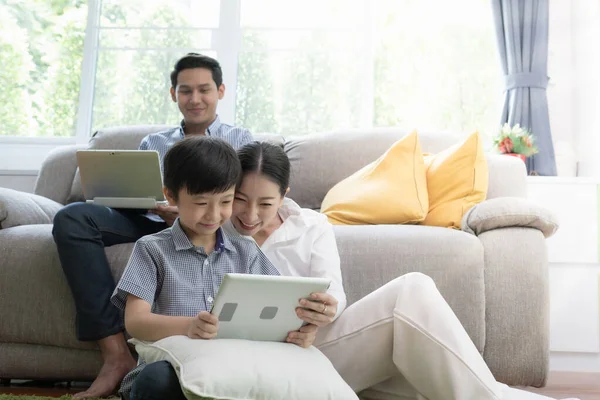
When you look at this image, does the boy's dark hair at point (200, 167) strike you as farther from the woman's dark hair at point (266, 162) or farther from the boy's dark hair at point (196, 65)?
the boy's dark hair at point (196, 65)

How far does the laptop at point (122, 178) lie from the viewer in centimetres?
196

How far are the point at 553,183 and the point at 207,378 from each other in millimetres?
2406

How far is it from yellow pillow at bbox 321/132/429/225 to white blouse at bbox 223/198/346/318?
716 mm

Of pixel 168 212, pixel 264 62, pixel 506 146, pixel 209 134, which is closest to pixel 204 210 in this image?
pixel 168 212

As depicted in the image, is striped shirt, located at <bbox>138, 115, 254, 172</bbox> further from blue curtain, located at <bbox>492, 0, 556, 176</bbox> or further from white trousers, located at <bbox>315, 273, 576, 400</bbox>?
blue curtain, located at <bbox>492, 0, 556, 176</bbox>

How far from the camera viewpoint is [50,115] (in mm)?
4078

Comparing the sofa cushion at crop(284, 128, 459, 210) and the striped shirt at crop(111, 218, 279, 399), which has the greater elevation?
the sofa cushion at crop(284, 128, 459, 210)

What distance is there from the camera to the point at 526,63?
12.2 ft

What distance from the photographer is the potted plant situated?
3363mm

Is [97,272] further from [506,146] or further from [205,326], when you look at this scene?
[506,146]

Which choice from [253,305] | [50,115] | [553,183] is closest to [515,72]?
[553,183]

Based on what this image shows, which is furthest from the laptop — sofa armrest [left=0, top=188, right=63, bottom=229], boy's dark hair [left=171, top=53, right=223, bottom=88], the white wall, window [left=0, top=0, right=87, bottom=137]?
the white wall

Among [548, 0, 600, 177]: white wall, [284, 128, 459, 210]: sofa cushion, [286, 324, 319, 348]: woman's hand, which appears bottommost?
[286, 324, 319, 348]: woman's hand

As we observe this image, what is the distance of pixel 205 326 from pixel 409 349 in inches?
17.4
